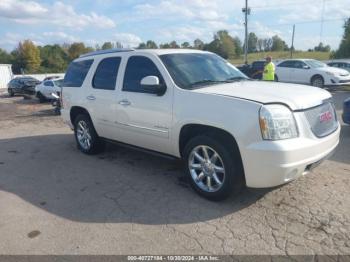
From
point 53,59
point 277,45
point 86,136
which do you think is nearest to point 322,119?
point 86,136

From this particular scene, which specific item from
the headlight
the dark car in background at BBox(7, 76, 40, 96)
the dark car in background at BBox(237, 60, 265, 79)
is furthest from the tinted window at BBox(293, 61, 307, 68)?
the dark car in background at BBox(7, 76, 40, 96)

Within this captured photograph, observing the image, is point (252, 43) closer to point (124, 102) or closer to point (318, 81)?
point (318, 81)

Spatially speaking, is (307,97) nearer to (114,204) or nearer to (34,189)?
(114,204)

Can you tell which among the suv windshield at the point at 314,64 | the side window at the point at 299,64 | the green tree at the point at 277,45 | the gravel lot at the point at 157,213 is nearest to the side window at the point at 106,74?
the gravel lot at the point at 157,213

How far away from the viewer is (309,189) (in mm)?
4551

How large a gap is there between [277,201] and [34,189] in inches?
137

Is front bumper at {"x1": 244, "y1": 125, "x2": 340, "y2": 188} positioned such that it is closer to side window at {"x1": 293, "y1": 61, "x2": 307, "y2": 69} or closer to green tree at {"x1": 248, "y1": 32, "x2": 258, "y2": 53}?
side window at {"x1": 293, "y1": 61, "x2": 307, "y2": 69}

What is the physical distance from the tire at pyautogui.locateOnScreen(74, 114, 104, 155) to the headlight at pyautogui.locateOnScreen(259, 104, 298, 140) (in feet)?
12.3

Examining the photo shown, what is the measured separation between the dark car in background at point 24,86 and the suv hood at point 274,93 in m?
23.4

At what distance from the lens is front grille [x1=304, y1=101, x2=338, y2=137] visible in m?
3.96

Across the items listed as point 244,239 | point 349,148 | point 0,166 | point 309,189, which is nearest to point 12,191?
point 0,166

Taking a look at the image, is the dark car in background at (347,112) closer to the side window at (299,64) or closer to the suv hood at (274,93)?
the suv hood at (274,93)

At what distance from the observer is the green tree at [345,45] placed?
4443 centimetres

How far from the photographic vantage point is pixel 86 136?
22.4 ft
